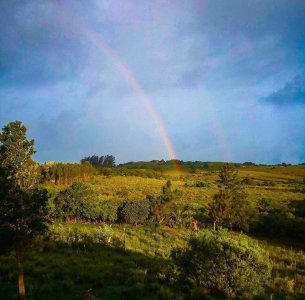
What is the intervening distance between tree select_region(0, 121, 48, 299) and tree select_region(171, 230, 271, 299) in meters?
8.65

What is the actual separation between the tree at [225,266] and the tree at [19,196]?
28.4 feet

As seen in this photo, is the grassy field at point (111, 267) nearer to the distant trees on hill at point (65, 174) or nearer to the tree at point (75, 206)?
the tree at point (75, 206)

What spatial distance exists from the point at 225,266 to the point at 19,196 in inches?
449

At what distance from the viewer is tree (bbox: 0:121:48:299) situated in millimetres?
20016

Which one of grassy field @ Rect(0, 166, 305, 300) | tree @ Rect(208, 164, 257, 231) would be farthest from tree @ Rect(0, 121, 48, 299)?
Answer: tree @ Rect(208, 164, 257, 231)

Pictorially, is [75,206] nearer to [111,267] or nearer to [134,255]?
[134,255]

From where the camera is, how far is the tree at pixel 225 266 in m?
21.1

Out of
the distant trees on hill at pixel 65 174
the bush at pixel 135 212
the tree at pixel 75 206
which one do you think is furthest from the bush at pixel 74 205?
the distant trees on hill at pixel 65 174

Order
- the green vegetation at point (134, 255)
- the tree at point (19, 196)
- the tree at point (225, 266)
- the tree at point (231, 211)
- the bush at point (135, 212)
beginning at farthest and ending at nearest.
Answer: the bush at point (135, 212)
the tree at point (231, 211)
the tree at point (225, 266)
the green vegetation at point (134, 255)
the tree at point (19, 196)

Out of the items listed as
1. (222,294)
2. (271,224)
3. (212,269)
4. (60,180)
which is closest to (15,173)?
(212,269)

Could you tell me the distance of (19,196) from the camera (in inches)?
809

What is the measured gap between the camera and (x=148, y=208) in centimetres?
5391

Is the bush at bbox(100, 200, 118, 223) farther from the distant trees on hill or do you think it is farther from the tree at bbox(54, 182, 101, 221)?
the distant trees on hill

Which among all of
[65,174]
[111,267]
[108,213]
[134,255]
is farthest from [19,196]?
[65,174]
